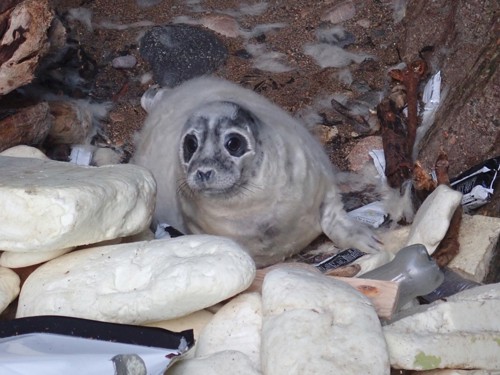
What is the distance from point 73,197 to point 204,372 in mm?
703

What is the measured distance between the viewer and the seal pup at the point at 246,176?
13.0 feet

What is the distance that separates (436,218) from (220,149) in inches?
37.0

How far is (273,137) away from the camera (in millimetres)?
4184

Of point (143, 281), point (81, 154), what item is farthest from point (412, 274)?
point (81, 154)

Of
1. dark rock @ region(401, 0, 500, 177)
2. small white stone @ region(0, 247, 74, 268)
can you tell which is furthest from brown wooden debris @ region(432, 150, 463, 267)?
small white stone @ region(0, 247, 74, 268)

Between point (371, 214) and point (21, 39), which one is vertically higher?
point (21, 39)

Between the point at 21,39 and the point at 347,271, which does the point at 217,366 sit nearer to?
the point at 347,271

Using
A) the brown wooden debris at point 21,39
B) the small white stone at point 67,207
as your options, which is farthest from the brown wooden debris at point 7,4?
the small white stone at point 67,207

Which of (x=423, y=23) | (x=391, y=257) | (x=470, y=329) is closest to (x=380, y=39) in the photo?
(x=423, y=23)

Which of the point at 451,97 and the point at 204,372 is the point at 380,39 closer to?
the point at 451,97

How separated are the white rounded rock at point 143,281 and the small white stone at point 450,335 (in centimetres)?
49

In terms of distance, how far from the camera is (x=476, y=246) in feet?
12.2

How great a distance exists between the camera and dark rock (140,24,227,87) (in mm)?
5578

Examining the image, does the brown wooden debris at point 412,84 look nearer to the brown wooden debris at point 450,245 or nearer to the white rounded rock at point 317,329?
the brown wooden debris at point 450,245
